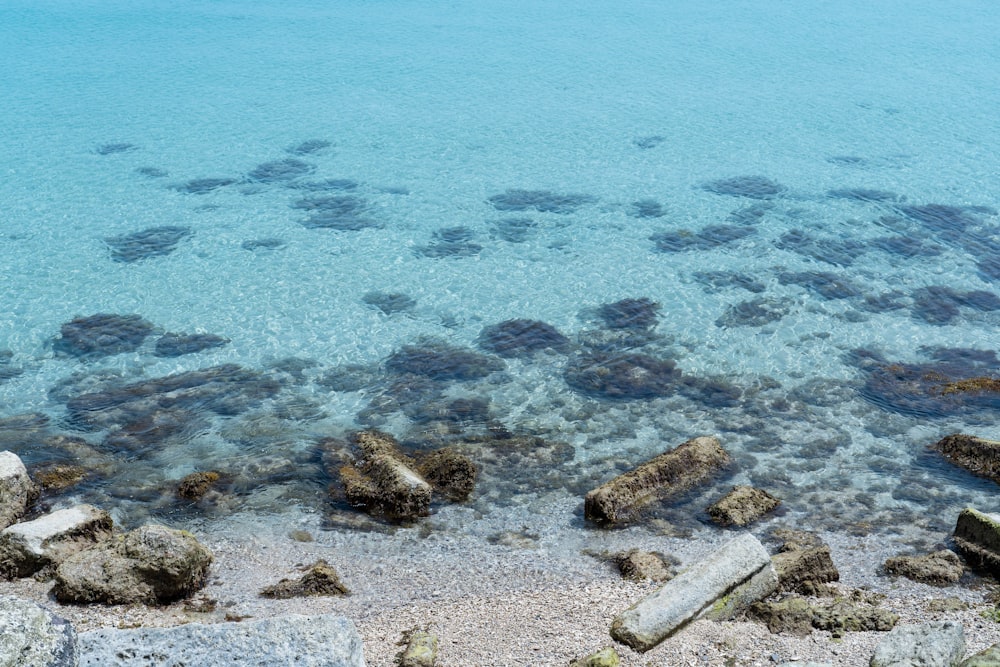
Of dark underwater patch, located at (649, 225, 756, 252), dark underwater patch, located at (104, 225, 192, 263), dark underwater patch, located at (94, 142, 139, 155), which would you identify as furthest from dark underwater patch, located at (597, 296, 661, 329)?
dark underwater patch, located at (94, 142, 139, 155)

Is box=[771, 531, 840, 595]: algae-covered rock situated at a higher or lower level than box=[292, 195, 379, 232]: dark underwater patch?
lower

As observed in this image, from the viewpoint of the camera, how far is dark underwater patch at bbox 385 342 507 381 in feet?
46.4

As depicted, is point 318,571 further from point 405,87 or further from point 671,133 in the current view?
point 405,87

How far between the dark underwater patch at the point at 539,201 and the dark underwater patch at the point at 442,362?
6190mm

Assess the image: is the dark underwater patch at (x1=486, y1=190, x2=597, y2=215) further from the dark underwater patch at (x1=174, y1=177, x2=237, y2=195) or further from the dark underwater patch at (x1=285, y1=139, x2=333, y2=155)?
the dark underwater patch at (x1=174, y1=177, x2=237, y2=195)

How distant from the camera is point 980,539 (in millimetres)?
9953

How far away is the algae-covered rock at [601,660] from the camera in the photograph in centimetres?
760

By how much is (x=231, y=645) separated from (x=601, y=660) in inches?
123

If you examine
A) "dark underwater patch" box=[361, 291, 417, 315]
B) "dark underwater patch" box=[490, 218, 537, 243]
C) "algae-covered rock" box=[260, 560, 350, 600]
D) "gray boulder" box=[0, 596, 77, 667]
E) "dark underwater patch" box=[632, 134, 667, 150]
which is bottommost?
"algae-covered rock" box=[260, 560, 350, 600]

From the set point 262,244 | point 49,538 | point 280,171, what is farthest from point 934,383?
point 280,171

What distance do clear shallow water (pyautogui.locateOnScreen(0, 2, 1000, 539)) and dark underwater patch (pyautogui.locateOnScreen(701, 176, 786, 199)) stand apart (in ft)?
0.38

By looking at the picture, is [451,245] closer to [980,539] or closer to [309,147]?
[309,147]

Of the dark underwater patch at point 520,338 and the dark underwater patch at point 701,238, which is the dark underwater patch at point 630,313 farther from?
the dark underwater patch at point 701,238

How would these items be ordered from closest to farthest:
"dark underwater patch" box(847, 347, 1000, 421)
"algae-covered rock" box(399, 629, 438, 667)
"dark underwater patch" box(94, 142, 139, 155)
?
"algae-covered rock" box(399, 629, 438, 667)
"dark underwater patch" box(847, 347, 1000, 421)
"dark underwater patch" box(94, 142, 139, 155)
